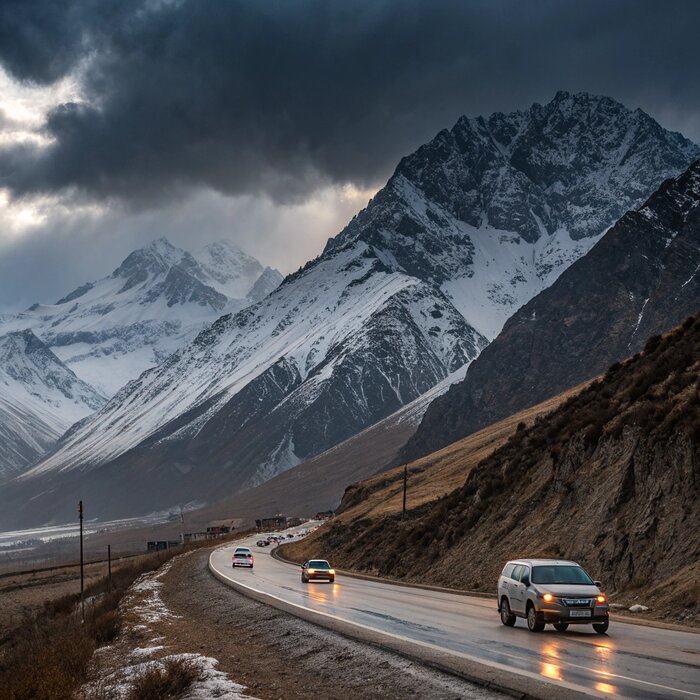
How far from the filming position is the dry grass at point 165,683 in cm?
1566

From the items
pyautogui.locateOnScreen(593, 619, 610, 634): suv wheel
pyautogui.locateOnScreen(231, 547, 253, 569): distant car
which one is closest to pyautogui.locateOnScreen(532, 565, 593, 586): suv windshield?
pyautogui.locateOnScreen(593, 619, 610, 634): suv wheel

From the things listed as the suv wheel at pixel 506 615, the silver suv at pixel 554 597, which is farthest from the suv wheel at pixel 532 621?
the suv wheel at pixel 506 615

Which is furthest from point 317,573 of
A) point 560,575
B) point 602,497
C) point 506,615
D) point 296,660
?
point 296,660

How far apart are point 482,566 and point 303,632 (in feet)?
65.6

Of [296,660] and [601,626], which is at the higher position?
[601,626]

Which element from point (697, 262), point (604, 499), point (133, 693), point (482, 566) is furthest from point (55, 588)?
point (697, 262)

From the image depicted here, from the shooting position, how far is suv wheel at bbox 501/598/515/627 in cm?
2355

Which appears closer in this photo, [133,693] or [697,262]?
[133,693]

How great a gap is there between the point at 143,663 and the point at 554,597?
9.02 m

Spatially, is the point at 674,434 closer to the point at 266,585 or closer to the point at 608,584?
the point at 608,584

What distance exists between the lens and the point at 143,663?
20156 millimetres

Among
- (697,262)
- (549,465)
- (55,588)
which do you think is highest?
Result: (697,262)

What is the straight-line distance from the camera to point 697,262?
18362 centimetres

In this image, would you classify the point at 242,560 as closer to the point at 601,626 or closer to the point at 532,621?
the point at 532,621
